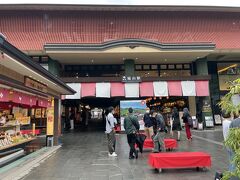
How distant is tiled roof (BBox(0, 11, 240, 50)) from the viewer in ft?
82.0

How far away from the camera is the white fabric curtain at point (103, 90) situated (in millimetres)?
23656

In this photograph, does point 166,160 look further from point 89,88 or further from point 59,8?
point 59,8

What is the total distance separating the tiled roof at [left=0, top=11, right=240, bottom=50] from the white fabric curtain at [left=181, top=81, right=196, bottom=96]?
169 inches

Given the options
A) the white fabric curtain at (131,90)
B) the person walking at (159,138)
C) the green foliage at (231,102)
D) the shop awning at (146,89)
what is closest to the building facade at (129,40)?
the shop awning at (146,89)

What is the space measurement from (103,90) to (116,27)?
22.7 feet

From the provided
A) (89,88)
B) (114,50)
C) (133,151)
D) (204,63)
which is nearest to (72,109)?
(89,88)

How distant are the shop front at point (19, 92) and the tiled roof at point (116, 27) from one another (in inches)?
439

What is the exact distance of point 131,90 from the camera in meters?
23.7

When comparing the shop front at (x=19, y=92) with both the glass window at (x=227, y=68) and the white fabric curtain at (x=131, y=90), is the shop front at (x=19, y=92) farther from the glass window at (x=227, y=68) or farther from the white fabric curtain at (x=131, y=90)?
the glass window at (x=227, y=68)

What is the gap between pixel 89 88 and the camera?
2378cm

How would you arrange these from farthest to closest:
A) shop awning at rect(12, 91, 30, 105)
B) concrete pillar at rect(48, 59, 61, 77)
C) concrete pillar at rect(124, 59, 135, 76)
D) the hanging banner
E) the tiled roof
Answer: concrete pillar at rect(124, 59, 135, 76) < the tiled roof < concrete pillar at rect(48, 59, 61, 77) < the hanging banner < shop awning at rect(12, 91, 30, 105)

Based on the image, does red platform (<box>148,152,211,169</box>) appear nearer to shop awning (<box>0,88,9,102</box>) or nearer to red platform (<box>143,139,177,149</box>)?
red platform (<box>143,139,177,149</box>)

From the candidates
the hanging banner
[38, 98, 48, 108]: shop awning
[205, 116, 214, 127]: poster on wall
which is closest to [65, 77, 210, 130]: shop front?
[205, 116, 214, 127]: poster on wall

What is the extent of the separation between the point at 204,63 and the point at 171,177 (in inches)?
821
